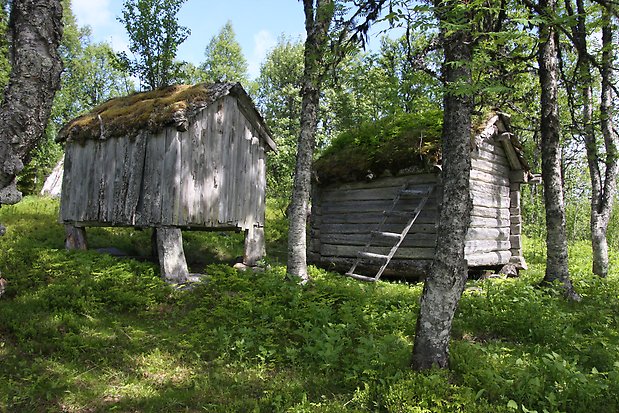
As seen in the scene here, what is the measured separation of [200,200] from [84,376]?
16.8 ft

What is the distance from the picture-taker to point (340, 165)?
40.8ft

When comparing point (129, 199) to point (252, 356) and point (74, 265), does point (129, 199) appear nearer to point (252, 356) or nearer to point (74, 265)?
point (74, 265)

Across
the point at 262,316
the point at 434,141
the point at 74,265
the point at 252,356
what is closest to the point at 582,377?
the point at 252,356

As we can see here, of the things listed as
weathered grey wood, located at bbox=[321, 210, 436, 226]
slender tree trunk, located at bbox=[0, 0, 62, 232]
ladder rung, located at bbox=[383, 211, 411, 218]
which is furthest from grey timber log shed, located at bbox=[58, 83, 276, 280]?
slender tree trunk, located at bbox=[0, 0, 62, 232]

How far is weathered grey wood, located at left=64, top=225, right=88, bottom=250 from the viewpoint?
11.0m

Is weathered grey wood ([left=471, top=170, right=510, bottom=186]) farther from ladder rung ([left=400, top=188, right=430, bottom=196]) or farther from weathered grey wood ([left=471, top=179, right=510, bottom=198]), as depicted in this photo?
ladder rung ([left=400, top=188, right=430, bottom=196])

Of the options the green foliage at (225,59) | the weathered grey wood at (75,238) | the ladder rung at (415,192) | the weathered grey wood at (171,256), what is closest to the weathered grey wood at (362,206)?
the ladder rung at (415,192)

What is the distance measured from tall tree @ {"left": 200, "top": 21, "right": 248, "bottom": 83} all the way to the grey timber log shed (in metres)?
21.0

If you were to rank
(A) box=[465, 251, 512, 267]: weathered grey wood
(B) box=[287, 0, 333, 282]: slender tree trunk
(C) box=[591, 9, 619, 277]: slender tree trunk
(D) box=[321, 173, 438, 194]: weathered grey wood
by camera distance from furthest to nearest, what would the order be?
(D) box=[321, 173, 438, 194]: weathered grey wood, (A) box=[465, 251, 512, 267]: weathered grey wood, (C) box=[591, 9, 619, 277]: slender tree trunk, (B) box=[287, 0, 333, 282]: slender tree trunk

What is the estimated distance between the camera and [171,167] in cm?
897

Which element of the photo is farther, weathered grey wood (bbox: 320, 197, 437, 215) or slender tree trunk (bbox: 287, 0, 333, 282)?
weathered grey wood (bbox: 320, 197, 437, 215)

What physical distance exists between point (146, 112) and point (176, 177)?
1904mm

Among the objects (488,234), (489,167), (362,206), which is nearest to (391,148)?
(362,206)

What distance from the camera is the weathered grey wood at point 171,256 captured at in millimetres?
8703
